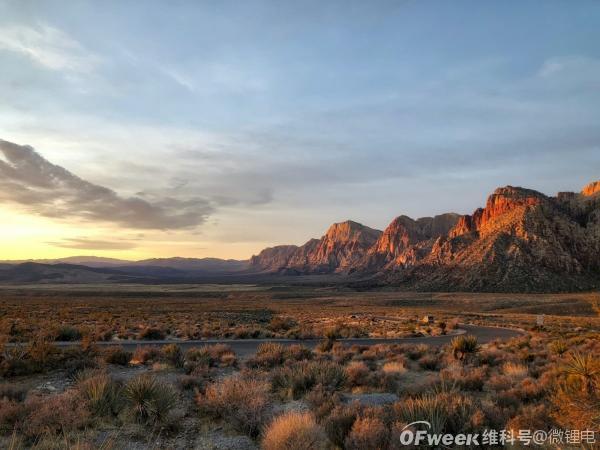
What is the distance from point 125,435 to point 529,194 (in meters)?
138

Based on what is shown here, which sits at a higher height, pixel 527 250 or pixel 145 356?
pixel 527 250

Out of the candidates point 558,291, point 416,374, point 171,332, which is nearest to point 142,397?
point 416,374

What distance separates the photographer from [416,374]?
1434cm

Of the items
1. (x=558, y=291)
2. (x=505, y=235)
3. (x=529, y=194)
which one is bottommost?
(x=558, y=291)

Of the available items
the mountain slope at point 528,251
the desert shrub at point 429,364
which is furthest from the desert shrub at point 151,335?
the mountain slope at point 528,251

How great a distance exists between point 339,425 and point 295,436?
1.02m

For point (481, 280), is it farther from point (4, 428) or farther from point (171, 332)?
point (4, 428)

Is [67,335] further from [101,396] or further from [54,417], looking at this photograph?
[54,417]

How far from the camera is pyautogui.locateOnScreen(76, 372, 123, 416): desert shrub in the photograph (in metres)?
8.72

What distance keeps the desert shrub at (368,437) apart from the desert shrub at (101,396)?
17.7 feet

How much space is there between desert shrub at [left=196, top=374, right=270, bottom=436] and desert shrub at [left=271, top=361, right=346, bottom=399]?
4.82 feet

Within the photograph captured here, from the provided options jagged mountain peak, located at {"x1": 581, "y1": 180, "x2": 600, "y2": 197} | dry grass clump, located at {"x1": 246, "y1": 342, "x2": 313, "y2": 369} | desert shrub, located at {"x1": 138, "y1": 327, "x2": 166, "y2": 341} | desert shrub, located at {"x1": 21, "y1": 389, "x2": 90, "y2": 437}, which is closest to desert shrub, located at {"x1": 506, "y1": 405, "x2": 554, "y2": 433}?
desert shrub, located at {"x1": 21, "y1": 389, "x2": 90, "y2": 437}

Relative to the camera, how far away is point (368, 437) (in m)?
6.09

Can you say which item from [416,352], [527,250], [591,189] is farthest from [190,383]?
[591,189]
